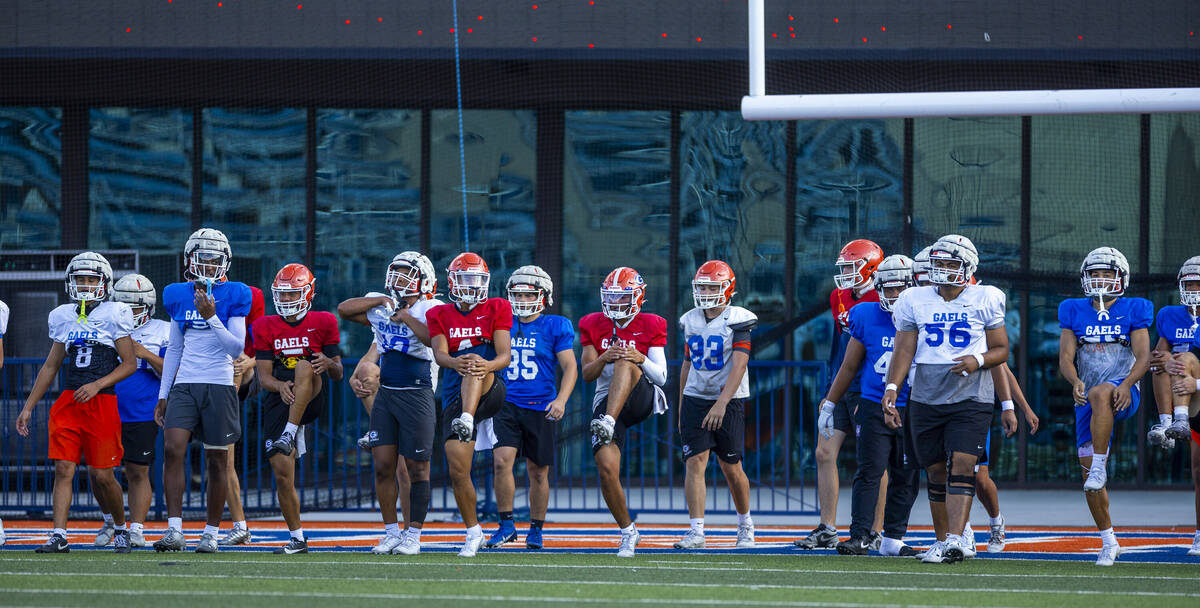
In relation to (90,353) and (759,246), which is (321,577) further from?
(759,246)

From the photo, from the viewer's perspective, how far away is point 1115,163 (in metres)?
14.1

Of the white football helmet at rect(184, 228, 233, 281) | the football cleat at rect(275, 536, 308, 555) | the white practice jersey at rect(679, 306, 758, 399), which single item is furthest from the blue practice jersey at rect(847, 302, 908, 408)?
the white football helmet at rect(184, 228, 233, 281)

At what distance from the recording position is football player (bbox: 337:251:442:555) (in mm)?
8539

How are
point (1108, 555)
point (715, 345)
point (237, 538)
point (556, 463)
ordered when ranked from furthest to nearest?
point (556, 463), point (715, 345), point (237, 538), point (1108, 555)

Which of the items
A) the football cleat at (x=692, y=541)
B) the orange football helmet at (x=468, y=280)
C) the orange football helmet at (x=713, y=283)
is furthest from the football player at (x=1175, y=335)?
the orange football helmet at (x=468, y=280)

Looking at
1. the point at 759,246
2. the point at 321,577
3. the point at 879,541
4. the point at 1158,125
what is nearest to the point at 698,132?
the point at 759,246

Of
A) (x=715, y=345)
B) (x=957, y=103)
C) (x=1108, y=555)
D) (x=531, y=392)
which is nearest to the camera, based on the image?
(x=1108, y=555)

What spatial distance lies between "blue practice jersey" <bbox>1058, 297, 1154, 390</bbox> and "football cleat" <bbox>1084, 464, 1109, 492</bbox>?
0.59 meters

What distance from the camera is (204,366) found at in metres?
→ 8.77

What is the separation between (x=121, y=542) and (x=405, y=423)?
192cm

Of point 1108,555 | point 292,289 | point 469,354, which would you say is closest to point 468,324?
point 469,354

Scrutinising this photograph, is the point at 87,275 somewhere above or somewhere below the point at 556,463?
above

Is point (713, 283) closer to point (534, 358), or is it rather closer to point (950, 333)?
point (534, 358)

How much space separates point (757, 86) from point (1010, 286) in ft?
16.3
